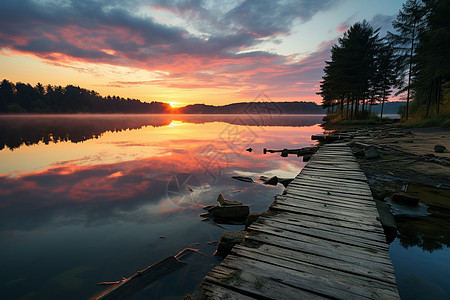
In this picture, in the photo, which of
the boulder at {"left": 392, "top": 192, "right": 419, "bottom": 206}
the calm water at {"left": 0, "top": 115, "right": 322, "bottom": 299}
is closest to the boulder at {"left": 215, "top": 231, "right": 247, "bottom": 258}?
the calm water at {"left": 0, "top": 115, "right": 322, "bottom": 299}

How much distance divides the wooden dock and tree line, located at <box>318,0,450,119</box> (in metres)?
31.1

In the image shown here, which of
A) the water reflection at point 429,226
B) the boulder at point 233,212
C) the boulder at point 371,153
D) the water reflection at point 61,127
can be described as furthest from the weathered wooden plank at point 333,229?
the water reflection at point 61,127

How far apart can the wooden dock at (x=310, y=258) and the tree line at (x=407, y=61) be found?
31088mm

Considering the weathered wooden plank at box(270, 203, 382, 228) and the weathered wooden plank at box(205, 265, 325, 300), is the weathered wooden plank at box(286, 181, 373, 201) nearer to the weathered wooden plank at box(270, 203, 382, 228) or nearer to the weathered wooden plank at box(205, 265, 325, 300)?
the weathered wooden plank at box(270, 203, 382, 228)

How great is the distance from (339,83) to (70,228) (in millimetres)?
48005

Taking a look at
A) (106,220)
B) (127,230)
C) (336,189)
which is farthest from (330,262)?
(106,220)

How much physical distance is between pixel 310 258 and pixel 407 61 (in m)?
38.6

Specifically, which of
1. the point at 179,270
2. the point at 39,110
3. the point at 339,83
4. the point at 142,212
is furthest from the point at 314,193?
the point at 39,110

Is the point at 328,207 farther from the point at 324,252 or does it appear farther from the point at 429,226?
A: the point at 429,226

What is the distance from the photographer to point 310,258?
298 cm

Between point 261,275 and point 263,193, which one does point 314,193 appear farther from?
point 261,275

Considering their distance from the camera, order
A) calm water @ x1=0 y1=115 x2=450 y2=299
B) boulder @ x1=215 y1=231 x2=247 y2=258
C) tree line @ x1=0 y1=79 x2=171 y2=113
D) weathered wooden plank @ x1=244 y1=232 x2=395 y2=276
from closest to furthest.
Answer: weathered wooden plank @ x1=244 y1=232 x2=395 y2=276 → calm water @ x1=0 y1=115 x2=450 y2=299 → boulder @ x1=215 y1=231 x2=247 y2=258 → tree line @ x1=0 y1=79 x2=171 y2=113

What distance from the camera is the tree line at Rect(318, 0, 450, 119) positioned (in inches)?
946

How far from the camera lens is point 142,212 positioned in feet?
24.2
